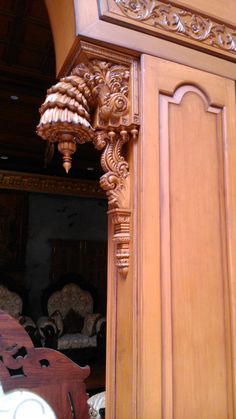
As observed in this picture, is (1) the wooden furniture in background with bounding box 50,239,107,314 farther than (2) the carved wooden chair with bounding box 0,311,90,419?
Yes

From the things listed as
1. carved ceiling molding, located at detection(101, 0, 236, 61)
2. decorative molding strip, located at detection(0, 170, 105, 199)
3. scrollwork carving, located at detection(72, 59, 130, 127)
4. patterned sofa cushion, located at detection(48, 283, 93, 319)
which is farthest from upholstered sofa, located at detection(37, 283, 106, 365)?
carved ceiling molding, located at detection(101, 0, 236, 61)

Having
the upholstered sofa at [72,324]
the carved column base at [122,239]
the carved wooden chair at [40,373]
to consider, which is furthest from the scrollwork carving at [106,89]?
the upholstered sofa at [72,324]

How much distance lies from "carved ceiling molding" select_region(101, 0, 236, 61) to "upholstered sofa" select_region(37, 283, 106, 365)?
385 centimetres

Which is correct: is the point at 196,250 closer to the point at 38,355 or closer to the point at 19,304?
the point at 38,355

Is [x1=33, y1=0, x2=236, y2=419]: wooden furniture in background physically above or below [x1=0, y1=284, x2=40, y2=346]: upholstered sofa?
above

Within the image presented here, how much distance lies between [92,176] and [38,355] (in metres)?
4.94

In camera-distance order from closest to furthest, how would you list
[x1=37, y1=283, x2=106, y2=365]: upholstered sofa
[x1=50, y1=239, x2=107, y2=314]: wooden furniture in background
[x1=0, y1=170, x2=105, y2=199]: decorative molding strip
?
[x1=37, y1=283, x2=106, y2=365]: upholstered sofa < [x1=0, y1=170, x2=105, y2=199]: decorative molding strip < [x1=50, y1=239, x2=107, y2=314]: wooden furniture in background

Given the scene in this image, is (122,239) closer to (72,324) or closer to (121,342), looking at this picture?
(121,342)

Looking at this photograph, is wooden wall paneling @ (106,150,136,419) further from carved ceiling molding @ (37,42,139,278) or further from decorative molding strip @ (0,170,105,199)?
decorative molding strip @ (0,170,105,199)

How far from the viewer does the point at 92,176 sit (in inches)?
225

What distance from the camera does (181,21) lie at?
3.78 feet

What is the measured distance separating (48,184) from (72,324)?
2169 millimetres

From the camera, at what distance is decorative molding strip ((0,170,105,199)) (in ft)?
17.5

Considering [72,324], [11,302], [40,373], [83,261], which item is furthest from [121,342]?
[83,261]
